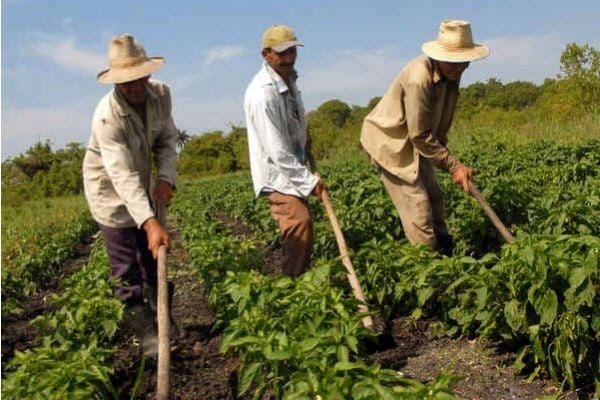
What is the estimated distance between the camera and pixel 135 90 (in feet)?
12.6

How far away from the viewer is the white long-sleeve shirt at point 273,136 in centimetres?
422

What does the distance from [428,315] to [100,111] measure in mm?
2442

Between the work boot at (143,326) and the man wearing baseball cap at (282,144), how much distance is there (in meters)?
0.97

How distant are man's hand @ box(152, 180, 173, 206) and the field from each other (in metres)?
0.62

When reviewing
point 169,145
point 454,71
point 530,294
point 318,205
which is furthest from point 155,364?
point 318,205

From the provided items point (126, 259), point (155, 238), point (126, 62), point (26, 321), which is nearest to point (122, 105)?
point (126, 62)

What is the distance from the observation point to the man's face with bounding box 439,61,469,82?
444cm

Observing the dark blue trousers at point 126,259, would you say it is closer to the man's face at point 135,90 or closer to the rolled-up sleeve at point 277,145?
the man's face at point 135,90

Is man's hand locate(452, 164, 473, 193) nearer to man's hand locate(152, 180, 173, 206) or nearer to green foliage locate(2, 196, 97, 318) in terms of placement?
man's hand locate(152, 180, 173, 206)

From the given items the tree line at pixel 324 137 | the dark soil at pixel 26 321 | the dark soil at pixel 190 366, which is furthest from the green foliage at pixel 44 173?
the dark soil at pixel 190 366

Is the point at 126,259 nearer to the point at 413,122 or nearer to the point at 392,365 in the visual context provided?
the point at 392,365

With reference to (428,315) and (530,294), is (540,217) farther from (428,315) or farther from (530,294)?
(530,294)

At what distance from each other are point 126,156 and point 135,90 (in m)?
0.38

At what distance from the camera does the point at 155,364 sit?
408cm
